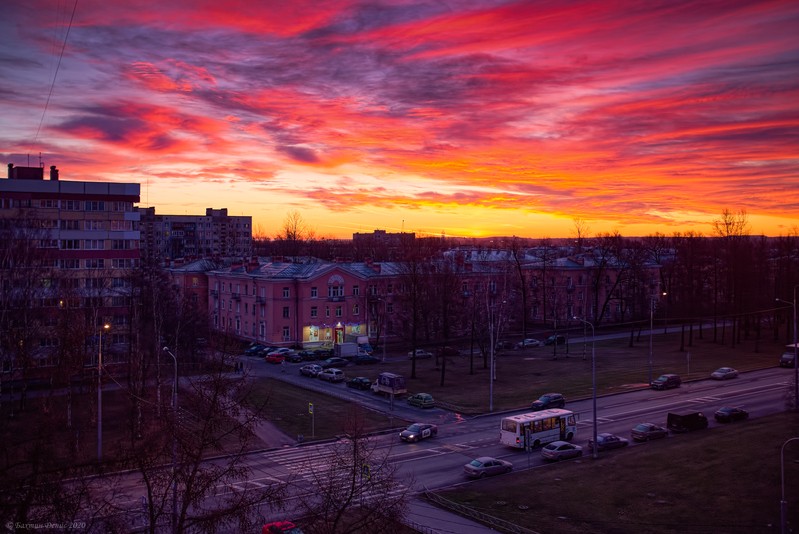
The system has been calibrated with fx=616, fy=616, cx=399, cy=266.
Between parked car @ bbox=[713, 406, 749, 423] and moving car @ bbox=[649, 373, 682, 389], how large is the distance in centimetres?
931

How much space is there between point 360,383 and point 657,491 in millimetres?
28034

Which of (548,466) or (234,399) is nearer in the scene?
(234,399)

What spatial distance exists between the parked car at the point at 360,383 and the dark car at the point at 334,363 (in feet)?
24.5

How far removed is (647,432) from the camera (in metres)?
36.9

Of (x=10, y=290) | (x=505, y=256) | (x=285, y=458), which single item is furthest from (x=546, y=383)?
(x=505, y=256)

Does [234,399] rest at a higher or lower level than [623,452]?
higher

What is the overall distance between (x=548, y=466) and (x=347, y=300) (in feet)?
148

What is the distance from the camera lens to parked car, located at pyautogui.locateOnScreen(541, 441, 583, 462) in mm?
33625

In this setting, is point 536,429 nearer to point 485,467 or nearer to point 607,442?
point 607,442

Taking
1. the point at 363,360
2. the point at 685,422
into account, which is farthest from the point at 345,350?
the point at 685,422

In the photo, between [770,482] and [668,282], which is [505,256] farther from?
[770,482]

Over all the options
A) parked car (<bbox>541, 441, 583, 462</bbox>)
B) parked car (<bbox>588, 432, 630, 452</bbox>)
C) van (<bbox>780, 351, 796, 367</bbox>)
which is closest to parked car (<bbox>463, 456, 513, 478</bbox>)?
parked car (<bbox>541, 441, 583, 462</bbox>)

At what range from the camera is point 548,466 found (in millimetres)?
32594

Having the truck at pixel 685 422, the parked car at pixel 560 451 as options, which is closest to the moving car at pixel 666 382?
the truck at pixel 685 422
